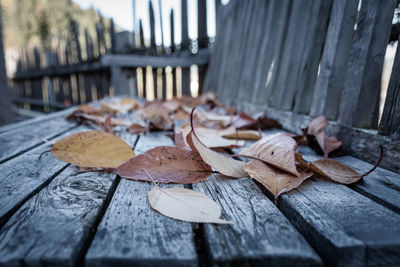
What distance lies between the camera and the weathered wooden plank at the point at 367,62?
81 cm

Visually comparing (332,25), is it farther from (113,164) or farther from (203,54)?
(203,54)

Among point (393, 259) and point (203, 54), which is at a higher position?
point (203, 54)

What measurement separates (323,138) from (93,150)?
31.7 inches

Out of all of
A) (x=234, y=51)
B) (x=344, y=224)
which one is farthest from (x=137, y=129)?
(x=234, y=51)

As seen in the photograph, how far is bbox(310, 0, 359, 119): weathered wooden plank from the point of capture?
3.30 ft

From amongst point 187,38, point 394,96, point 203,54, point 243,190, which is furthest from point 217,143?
point 187,38

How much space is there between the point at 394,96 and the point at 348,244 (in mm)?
580

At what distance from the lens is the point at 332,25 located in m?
1.07

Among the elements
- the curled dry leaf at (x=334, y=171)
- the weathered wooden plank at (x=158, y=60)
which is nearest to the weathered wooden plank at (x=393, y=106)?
the curled dry leaf at (x=334, y=171)

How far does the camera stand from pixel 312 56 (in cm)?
124

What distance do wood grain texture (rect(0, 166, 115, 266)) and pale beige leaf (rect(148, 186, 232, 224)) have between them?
0.13 meters

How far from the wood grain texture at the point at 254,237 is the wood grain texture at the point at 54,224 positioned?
0.74ft

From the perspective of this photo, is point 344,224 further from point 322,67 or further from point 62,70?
point 62,70

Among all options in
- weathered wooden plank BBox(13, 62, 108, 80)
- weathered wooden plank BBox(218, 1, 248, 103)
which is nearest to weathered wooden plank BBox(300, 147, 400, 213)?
weathered wooden plank BBox(218, 1, 248, 103)
